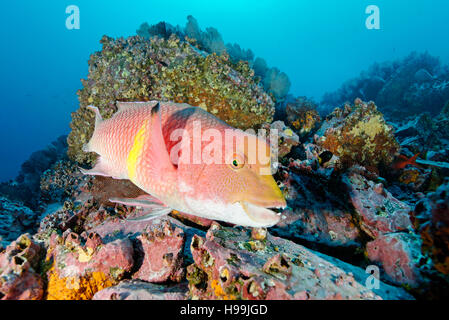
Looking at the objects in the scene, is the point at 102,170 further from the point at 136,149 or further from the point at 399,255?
the point at 399,255

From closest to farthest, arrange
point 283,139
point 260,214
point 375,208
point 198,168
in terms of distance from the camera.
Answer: point 260,214 < point 198,168 < point 375,208 < point 283,139

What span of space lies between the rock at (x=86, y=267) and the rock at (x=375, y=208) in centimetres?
350

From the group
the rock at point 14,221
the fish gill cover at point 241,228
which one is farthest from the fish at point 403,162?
the rock at point 14,221

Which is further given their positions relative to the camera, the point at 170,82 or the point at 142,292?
the point at 170,82

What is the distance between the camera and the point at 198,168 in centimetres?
168

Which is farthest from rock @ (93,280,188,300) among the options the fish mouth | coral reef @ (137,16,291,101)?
coral reef @ (137,16,291,101)

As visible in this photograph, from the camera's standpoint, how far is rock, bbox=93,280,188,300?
1.96m

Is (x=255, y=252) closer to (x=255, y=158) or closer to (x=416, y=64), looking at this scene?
(x=255, y=158)

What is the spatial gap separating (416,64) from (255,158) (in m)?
21.6

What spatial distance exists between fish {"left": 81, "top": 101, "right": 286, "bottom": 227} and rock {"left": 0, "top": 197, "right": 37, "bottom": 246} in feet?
17.1

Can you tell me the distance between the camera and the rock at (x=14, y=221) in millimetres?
5078

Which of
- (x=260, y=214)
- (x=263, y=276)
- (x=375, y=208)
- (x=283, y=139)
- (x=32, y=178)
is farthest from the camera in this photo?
(x=32, y=178)

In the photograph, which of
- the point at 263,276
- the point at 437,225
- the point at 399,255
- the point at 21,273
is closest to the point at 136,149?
the point at 263,276

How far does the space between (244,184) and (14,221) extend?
22.4ft
